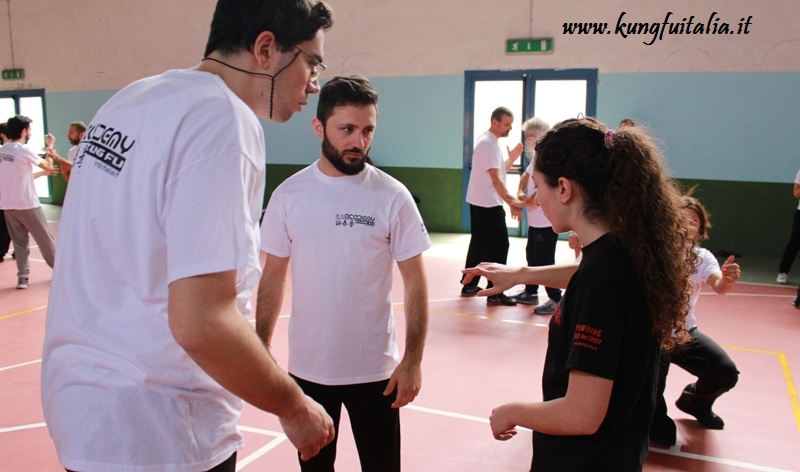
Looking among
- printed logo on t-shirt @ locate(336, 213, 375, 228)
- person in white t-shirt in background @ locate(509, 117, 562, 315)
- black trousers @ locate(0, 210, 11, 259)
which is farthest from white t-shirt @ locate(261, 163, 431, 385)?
black trousers @ locate(0, 210, 11, 259)

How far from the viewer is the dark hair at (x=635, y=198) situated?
1.79 meters

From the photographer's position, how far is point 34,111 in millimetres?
16422

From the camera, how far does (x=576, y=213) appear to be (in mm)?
1895

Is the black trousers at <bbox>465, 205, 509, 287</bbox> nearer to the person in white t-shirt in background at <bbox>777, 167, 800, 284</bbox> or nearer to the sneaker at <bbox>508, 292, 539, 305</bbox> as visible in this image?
the sneaker at <bbox>508, 292, 539, 305</bbox>

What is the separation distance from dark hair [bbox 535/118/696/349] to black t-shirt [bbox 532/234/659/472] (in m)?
0.04

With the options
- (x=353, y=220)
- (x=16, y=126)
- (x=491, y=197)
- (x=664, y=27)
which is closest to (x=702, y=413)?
(x=353, y=220)

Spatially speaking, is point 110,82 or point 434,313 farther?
point 110,82

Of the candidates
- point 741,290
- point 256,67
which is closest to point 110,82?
point 741,290

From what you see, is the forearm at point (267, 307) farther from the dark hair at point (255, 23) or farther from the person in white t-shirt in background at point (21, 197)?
the person in white t-shirt in background at point (21, 197)

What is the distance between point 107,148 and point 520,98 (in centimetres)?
1063

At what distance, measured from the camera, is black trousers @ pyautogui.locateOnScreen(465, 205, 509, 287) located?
7539mm

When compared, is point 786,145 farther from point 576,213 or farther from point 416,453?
point 576,213

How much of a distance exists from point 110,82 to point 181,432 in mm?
15588

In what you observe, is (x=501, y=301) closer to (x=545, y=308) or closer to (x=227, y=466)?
(x=545, y=308)
